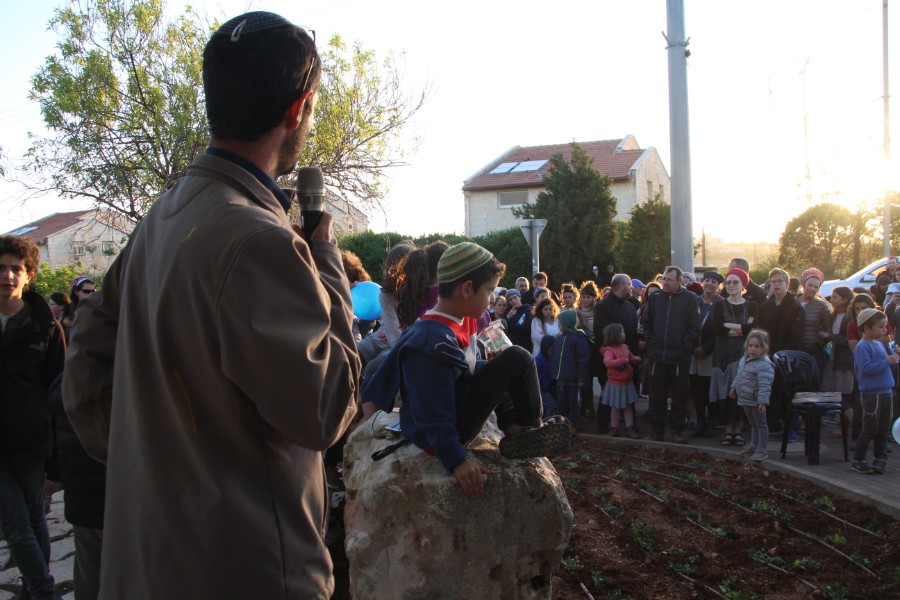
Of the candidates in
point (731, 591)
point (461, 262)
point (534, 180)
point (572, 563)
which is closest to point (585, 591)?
point (572, 563)

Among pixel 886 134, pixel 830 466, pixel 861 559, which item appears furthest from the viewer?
pixel 886 134

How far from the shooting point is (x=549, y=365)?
997cm

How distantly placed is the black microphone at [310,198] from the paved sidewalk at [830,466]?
19.2ft

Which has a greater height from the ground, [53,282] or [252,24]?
[252,24]

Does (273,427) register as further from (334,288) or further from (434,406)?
(434,406)

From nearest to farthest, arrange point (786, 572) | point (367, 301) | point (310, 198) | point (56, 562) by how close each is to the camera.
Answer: point (310, 198), point (786, 572), point (56, 562), point (367, 301)

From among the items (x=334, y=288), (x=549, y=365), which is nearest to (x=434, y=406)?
(x=334, y=288)

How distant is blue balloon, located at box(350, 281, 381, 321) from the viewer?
20.7ft

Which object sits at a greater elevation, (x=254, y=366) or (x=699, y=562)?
(x=254, y=366)

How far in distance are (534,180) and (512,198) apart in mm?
1537

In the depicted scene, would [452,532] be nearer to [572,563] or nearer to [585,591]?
[585,591]

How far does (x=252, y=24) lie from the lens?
1.49 m

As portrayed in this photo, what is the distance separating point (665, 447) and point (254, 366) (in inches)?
319

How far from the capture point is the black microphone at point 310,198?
1.63 meters
